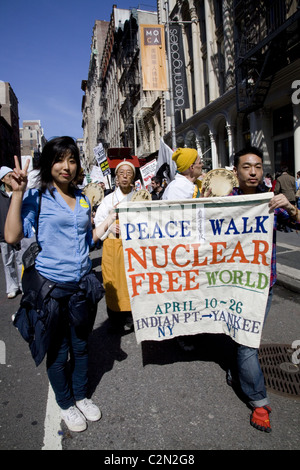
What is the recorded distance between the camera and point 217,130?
19.0 meters

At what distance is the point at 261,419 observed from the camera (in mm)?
2193

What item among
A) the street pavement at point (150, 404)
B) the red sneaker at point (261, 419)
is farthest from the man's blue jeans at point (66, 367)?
the red sneaker at point (261, 419)

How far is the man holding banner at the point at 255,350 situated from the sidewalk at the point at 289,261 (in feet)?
9.63

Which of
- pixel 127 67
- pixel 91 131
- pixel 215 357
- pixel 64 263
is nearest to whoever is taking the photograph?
pixel 64 263

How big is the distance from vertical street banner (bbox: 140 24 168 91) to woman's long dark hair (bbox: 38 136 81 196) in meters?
18.7

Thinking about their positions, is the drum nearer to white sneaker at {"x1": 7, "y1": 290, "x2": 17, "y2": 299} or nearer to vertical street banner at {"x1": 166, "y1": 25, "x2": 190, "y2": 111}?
white sneaker at {"x1": 7, "y1": 290, "x2": 17, "y2": 299}

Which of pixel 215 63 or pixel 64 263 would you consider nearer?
pixel 64 263

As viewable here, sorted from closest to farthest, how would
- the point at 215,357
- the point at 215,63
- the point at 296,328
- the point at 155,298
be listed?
the point at 155,298, the point at 215,357, the point at 296,328, the point at 215,63

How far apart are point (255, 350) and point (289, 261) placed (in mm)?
4454

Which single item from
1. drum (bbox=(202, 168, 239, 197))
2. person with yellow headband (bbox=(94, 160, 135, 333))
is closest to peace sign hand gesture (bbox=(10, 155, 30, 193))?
person with yellow headband (bbox=(94, 160, 135, 333))

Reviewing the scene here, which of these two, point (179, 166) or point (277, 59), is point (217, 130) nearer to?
point (277, 59)
